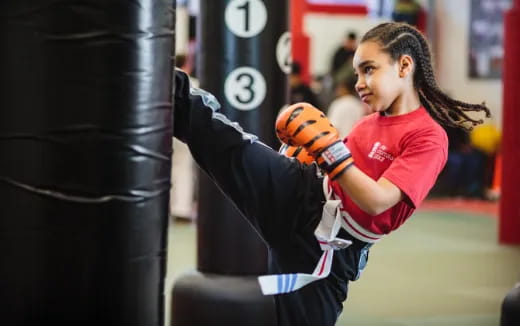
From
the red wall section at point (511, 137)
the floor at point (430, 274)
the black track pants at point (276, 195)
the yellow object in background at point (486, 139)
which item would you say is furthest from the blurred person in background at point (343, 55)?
the black track pants at point (276, 195)

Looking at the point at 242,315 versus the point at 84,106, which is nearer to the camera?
the point at 84,106

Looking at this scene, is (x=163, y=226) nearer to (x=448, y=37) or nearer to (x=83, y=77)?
(x=83, y=77)

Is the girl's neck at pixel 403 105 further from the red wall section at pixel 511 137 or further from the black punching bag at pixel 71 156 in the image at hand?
the red wall section at pixel 511 137

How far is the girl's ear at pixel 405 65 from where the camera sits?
257 cm

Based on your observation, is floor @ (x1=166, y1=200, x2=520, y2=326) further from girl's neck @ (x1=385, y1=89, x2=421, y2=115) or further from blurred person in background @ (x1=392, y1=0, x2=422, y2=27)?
blurred person in background @ (x1=392, y1=0, x2=422, y2=27)

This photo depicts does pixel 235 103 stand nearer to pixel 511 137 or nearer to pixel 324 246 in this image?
pixel 324 246

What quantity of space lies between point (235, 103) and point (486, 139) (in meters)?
7.98

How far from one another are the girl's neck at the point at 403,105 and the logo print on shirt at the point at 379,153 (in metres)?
0.13

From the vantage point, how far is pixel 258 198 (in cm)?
251

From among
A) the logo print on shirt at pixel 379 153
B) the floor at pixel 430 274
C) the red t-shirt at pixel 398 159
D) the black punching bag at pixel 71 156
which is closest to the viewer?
the black punching bag at pixel 71 156

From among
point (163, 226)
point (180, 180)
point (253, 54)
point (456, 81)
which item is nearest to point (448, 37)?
point (456, 81)

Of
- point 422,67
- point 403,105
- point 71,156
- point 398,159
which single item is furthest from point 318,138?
point 71,156

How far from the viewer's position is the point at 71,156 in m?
1.74

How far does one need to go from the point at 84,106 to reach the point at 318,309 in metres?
1.18
